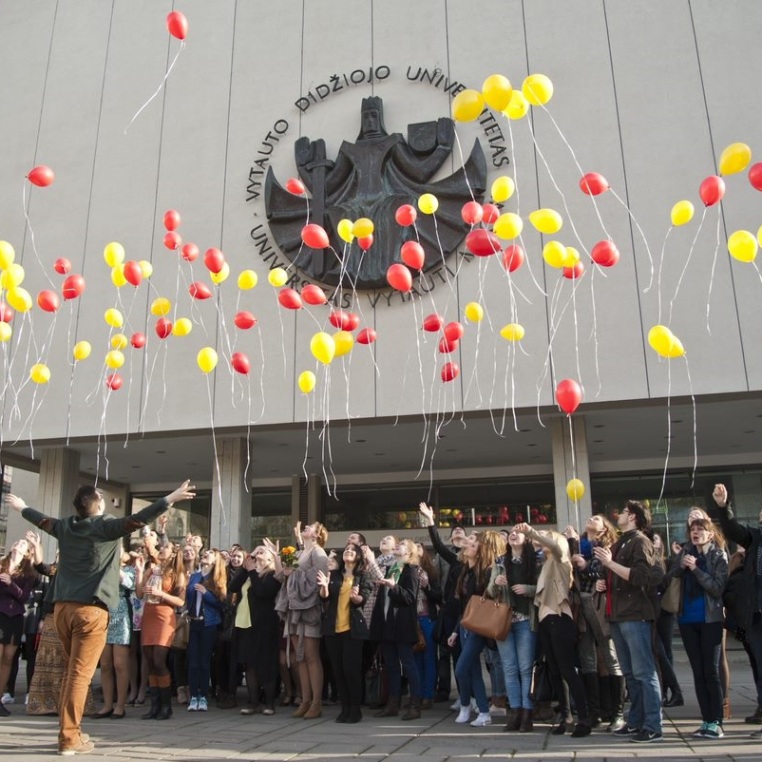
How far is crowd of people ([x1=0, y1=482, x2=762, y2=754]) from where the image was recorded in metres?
5.27

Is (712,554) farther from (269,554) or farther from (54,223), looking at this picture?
(54,223)

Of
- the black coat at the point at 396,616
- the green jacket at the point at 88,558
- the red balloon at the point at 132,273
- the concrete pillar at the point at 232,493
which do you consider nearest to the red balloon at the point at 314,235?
the red balloon at the point at 132,273

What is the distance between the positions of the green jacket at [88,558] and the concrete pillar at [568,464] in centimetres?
868

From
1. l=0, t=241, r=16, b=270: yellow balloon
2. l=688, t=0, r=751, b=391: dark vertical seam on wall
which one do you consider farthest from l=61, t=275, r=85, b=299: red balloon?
l=688, t=0, r=751, b=391: dark vertical seam on wall

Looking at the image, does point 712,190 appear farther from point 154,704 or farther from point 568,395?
point 154,704

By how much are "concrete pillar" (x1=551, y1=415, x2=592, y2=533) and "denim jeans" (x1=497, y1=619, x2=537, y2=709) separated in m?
6.58

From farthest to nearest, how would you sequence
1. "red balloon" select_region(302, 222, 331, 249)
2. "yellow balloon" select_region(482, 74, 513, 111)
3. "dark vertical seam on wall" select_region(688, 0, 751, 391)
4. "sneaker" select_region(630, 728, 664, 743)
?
"dark vertical seam on wall" select_region(688, 0, 751, 391), "red balloon" select_region(302, 222, 331, 249), "yellow balloon" select_region(482, 74, 513, 111), "sneaker" select_region(630, 728, 664, 743)

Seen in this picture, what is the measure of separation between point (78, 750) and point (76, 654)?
1.92 feet

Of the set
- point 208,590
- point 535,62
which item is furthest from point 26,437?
point 535,62

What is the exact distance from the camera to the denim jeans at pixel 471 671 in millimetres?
6219

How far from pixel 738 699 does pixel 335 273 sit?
825 centimetres

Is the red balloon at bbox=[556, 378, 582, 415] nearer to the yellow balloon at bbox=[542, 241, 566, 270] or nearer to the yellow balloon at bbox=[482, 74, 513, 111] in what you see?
the yellow balloon at bbox=[542, 241, 566, 270]

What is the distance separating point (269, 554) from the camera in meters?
7.22

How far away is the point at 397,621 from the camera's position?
21.3 feet
